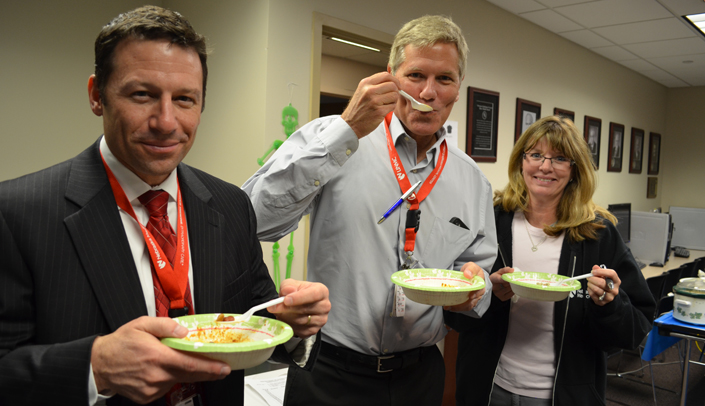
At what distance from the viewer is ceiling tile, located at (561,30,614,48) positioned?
514cm

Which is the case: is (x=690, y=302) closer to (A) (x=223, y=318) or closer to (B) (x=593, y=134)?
(A) (x=223, y=318)

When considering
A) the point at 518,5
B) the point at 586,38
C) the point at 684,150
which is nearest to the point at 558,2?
the point at 518,5

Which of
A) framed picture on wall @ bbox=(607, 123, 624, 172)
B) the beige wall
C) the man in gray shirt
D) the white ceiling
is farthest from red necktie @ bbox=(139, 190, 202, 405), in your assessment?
framed picture on wall @ bbox=(607, 123, 624, 172)

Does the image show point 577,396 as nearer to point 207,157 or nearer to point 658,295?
point 207,157

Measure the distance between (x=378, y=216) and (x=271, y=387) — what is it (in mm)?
741

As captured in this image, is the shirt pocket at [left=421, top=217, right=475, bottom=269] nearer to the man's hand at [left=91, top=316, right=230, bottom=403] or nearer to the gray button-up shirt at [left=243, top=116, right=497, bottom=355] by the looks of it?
the gray button-up shirt at [left=243, top=116, right=497, bottom=355]

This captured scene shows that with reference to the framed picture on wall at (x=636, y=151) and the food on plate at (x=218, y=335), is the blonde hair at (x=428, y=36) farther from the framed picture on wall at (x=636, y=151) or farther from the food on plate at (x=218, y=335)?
the framed picture on wall at (x=636, y=151)

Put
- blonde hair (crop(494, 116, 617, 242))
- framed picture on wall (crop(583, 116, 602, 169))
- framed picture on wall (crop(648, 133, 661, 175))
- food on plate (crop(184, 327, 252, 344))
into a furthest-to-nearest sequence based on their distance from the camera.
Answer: framed picture on wall (crop(648, 133, 661, 175)) → framed picture on wall (crop(583, 116, 602, 169)) → blonde hair (crop(494, 116, 617, 242)) → food on plate (crop(184, 327, 252, 344))

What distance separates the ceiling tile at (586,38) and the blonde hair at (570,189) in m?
3.75

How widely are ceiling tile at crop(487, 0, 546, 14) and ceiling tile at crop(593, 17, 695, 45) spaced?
1.15 metres

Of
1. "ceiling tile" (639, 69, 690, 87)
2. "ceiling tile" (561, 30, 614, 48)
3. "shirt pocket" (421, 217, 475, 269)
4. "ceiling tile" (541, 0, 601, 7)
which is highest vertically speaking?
"ceiling tile" (639, 69, 690, 87)

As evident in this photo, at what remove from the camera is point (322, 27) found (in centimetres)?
297

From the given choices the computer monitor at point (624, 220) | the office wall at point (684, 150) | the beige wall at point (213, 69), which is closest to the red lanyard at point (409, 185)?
the beige wall at point (213, 69)

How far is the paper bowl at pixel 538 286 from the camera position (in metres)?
1.51
